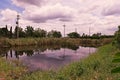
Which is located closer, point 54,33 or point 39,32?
point 39,32

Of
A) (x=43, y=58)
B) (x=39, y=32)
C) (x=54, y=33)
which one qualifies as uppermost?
(x=39, y=32)

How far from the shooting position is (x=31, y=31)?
93.7 meters

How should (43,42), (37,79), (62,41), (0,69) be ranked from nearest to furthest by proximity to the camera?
(37,79)
(0,69)
(43,42)
(62,41)

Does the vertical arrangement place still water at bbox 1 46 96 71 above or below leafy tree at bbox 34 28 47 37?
below

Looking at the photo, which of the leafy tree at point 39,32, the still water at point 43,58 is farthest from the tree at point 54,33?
the still water at point 43,58

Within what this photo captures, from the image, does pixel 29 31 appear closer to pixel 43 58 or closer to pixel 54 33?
pixel 54 33

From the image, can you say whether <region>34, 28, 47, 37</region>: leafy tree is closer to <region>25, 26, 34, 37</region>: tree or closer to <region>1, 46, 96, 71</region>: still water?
<region>25, 26, 34, 37</region>: tree

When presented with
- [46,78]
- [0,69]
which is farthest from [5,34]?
[46,78]

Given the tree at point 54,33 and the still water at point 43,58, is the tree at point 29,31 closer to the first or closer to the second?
the tree at point 54,33

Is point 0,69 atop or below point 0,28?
below

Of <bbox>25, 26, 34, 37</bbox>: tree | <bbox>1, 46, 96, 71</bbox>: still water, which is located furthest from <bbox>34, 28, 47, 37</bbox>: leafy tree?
<bbox>1, 46, 96, 71</bbox>: still water

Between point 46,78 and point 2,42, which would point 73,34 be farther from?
point 46,78

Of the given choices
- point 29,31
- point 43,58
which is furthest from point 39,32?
point 43,58

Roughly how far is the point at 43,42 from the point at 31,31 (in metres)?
25.0
